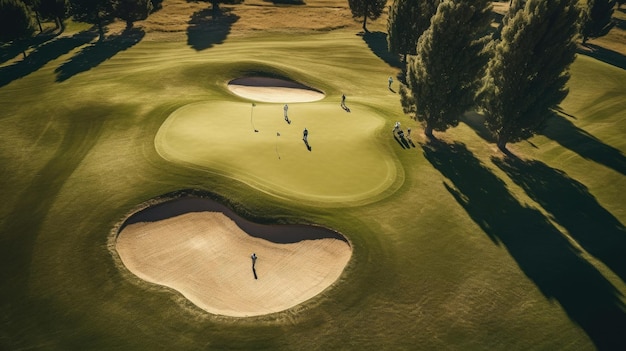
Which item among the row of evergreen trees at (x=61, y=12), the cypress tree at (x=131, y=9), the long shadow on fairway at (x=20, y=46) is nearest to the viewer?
the row of evergreen trees at (x=61, y=12)

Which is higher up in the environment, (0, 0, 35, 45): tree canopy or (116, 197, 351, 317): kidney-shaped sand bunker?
(0, 0, 35, 45): tree canopy

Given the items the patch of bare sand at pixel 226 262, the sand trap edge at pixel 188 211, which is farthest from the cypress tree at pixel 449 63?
the patch of bare sand at pixel 226 262

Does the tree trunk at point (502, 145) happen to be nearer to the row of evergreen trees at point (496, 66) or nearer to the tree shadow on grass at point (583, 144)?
the row of evergreen trees at point (496, 66)

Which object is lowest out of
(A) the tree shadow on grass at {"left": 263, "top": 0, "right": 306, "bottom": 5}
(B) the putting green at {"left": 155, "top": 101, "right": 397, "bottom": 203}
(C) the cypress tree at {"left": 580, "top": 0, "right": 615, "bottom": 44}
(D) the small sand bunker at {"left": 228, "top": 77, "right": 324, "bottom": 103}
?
(D) the small sand bunker at {"left": 228, "top": 77, "right": 324, "bottom": 103}

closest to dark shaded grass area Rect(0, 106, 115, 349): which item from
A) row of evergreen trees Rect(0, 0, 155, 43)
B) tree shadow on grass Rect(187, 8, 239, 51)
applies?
row of evergreen trees Rect(0, 0, 155, 43)

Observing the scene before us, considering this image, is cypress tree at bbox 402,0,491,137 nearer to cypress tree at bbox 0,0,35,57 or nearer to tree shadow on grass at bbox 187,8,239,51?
tree shadow on grass at bbox 187,8,239,51
